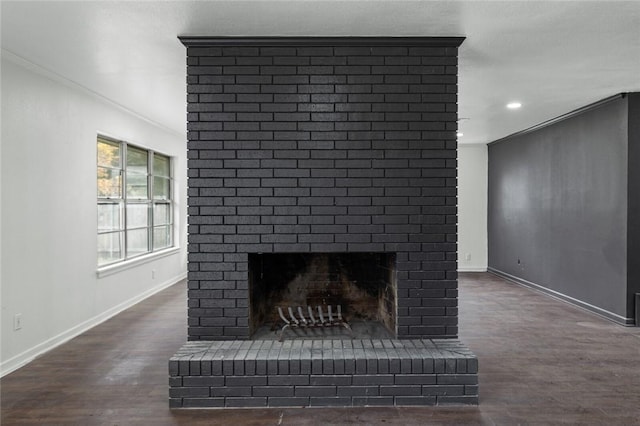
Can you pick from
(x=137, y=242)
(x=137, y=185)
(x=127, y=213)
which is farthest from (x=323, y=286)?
(x=137, y=185)

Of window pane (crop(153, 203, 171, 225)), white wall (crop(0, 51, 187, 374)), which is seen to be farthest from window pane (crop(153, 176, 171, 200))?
white wall (crop(0, 51, 187, 374))

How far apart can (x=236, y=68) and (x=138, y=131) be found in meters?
3.28

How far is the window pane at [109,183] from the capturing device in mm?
4898

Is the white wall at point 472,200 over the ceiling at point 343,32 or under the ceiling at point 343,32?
under

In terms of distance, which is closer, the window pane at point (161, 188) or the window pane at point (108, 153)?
the window pane at point (108, 153)

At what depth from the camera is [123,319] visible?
4781 mm

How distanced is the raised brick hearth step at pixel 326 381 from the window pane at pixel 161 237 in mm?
4257

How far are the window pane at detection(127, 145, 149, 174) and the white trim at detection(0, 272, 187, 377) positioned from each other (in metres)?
1.74

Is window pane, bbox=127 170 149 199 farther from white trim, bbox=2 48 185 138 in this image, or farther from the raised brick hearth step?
the raised brick hearth step

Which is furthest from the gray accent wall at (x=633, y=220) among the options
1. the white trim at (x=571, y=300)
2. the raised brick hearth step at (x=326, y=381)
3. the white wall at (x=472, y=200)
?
the white wall at (x=472, y=200)

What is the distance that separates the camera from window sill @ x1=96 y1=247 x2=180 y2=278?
15.6 feet

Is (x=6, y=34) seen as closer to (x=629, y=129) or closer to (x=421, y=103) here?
(x=421, y=103)

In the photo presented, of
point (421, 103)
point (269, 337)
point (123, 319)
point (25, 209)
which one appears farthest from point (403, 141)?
point (123, 319)

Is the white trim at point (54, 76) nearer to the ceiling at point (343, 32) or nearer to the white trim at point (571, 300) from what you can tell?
the ceiling at point (343, 32)
